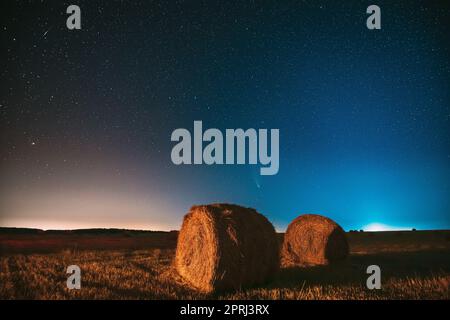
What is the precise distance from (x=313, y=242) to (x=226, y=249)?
6918 millimetres

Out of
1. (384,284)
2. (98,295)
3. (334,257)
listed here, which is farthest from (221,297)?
(334,257)

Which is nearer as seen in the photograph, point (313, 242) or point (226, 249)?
point (226, 249)

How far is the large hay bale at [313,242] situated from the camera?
1415 cm

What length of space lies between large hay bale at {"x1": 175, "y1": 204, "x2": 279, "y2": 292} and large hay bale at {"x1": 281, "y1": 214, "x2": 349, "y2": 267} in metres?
4.86

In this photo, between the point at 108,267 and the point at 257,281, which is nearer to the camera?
the point at 257,281

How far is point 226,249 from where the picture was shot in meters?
8.47

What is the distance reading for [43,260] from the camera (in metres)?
13.4

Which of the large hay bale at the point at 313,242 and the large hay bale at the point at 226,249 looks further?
the large hay bale at the point at 313,242

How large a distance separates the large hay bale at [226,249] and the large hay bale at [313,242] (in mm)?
4858

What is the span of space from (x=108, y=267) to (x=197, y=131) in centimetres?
472

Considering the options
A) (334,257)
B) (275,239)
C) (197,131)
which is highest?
(197,131)

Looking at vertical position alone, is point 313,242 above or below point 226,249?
below
